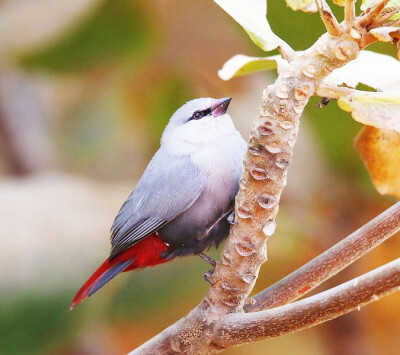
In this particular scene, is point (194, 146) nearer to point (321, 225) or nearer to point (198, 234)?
point (198, 234)

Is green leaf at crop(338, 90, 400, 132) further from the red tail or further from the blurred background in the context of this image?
the blurred background

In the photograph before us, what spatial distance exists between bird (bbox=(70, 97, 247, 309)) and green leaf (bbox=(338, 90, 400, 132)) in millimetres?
356

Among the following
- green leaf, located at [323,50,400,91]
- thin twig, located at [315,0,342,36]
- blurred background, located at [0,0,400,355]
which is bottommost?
blurred background, located at [0,0,400,355]

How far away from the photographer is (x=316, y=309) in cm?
58

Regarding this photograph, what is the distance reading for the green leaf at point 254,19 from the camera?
2.30 ft

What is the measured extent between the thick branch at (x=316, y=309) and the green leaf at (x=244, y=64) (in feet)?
0.84

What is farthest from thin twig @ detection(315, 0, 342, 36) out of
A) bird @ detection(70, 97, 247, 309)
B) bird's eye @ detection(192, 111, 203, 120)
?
bird's eye @ detection(192, 111, 203, 120)

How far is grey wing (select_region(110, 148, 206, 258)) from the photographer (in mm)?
1015

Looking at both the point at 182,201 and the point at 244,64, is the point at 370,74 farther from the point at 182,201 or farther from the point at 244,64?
the point at 182,201

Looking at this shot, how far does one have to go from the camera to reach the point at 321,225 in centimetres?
156

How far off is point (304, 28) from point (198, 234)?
635mm

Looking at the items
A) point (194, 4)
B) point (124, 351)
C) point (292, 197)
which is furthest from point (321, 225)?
point (194, 4)

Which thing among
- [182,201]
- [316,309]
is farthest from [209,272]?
[316,309]

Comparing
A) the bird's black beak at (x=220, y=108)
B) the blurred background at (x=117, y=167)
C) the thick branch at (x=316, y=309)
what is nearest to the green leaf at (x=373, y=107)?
the thick branch at (x=316, y=309)
